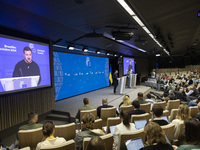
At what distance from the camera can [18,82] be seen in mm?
4773

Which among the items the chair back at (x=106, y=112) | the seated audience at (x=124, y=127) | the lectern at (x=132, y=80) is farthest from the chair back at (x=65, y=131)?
the lectern at (x=132, y=80)

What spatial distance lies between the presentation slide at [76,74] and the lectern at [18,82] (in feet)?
9.47

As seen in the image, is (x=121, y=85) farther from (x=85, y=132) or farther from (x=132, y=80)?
(x=85, y=132)

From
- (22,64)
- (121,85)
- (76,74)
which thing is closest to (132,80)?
(121,85)

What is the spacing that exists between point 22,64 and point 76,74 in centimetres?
517

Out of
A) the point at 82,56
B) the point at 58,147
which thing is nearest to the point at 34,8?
the point at 58,147

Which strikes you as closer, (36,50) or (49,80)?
(36,50)

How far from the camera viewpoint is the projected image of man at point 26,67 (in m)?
4.80

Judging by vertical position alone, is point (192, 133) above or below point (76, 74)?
below

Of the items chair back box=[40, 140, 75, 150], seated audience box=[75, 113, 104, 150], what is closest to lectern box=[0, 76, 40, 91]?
seated audience box=[75, 113, 104, 150]

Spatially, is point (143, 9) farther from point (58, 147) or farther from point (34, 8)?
point (58, 147)

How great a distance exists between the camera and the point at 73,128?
2822 mm

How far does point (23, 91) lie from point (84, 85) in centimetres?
605

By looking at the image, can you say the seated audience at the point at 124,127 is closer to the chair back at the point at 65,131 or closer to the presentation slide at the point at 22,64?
the chair back at the point at 65,131
